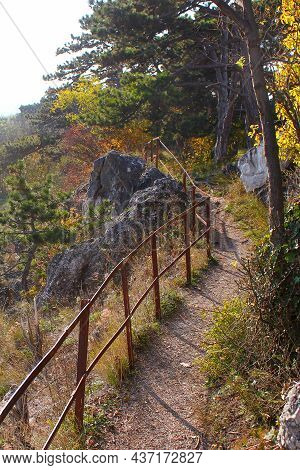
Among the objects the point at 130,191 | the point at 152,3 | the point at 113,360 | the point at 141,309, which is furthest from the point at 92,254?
the point at 152,3

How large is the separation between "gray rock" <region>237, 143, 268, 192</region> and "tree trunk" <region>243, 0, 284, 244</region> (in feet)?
25.9

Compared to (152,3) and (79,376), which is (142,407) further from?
(152,3)

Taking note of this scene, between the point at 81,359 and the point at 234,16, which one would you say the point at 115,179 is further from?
the point at 81,359

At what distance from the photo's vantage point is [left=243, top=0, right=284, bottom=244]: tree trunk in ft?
17.4

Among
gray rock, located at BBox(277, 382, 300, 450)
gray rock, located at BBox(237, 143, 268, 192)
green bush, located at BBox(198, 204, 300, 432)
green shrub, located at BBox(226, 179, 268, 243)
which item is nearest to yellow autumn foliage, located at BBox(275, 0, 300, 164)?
green bush, located at BBox(198, 204, 300, 432)

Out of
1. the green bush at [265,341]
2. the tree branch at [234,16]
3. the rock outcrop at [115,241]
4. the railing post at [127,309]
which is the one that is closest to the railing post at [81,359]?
the railing post at [127,309]

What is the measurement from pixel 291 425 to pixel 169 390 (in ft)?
7.56

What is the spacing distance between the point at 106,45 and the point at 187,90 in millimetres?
5344

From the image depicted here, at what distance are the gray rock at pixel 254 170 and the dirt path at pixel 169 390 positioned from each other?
5934 millimetres

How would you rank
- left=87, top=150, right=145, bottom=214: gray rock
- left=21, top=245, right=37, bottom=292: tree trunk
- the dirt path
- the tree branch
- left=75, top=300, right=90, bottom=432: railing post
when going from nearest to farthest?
left=75, top=300, right=90, bottom=432: railing post
the dirt path
the tree branch
left=87, top=150, right=145, bottom=214: gray rock
left=21, top=245, right=37, bottom=292: tree trunk

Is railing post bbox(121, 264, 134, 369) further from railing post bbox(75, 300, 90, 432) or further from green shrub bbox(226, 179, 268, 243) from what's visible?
green shrub bbox(226, 179, 268, 243)

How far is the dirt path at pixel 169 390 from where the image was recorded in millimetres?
4773

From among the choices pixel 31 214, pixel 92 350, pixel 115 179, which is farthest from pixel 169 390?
pixel 31 214

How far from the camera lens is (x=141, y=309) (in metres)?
7.41
